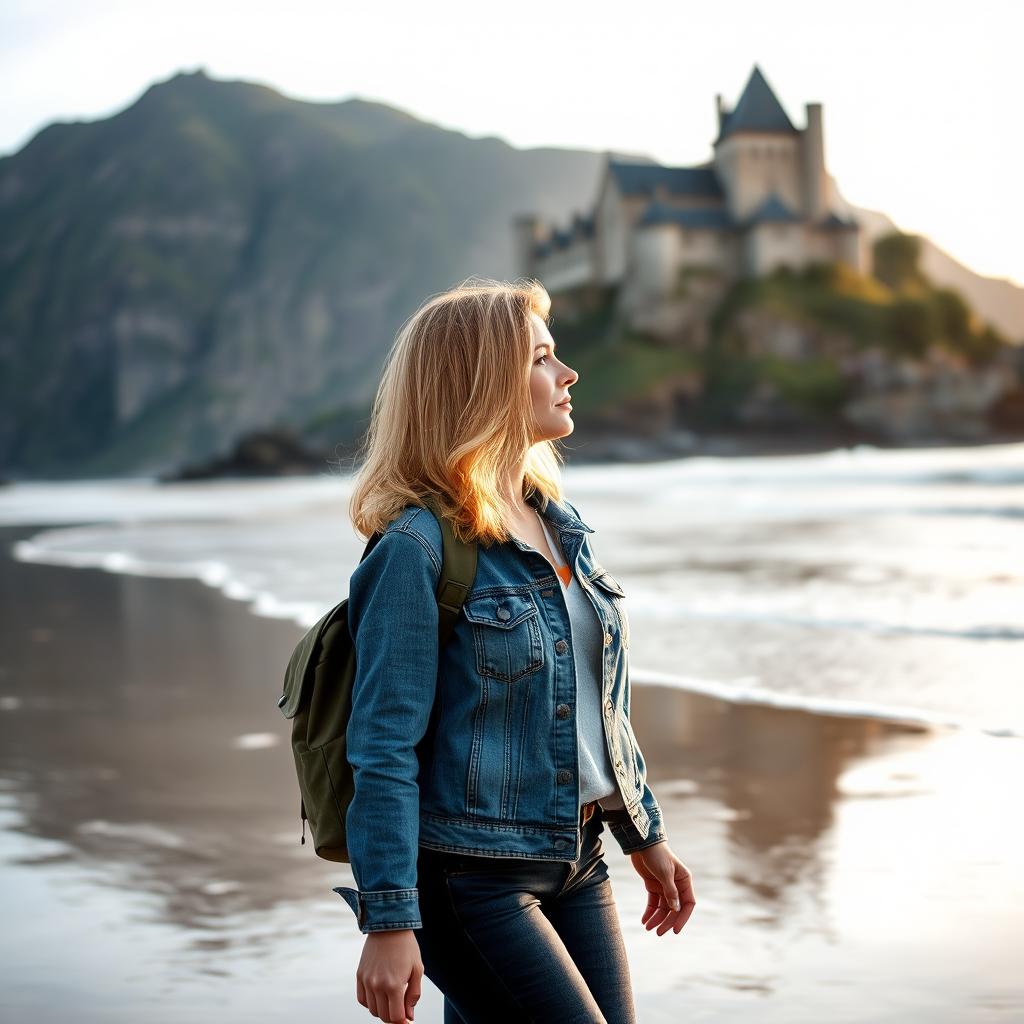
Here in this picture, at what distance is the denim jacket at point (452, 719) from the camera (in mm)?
1526

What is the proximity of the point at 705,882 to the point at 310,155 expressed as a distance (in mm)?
184404

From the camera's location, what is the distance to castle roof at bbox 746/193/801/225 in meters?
70.1

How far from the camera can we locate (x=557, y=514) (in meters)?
1.86

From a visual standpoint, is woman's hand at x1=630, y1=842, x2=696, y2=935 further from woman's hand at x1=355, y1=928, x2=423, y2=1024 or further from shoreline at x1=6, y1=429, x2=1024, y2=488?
shoreline at x1=6, y1=429, x2=1024, y2=488

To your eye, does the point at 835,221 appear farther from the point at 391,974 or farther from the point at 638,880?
the point at 391,974

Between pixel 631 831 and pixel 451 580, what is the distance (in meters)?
0.53

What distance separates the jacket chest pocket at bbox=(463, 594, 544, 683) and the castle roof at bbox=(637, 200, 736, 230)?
7187cm

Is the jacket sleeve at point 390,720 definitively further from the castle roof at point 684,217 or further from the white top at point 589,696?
the castle roof at point 684,217

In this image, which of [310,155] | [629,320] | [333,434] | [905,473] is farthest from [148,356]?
[905,473]

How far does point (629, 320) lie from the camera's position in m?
73.2

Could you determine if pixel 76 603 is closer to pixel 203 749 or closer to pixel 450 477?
pixel 203 749

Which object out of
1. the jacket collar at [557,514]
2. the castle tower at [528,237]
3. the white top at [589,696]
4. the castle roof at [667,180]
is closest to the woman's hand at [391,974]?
the white top at [589,696]

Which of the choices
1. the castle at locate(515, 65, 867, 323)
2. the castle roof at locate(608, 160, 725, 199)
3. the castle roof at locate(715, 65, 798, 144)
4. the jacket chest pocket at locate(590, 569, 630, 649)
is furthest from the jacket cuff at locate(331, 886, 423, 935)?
the castle roof at locate(715, 65, 798, 144)

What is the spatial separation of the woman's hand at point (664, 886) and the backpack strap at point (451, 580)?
0.55 metres
